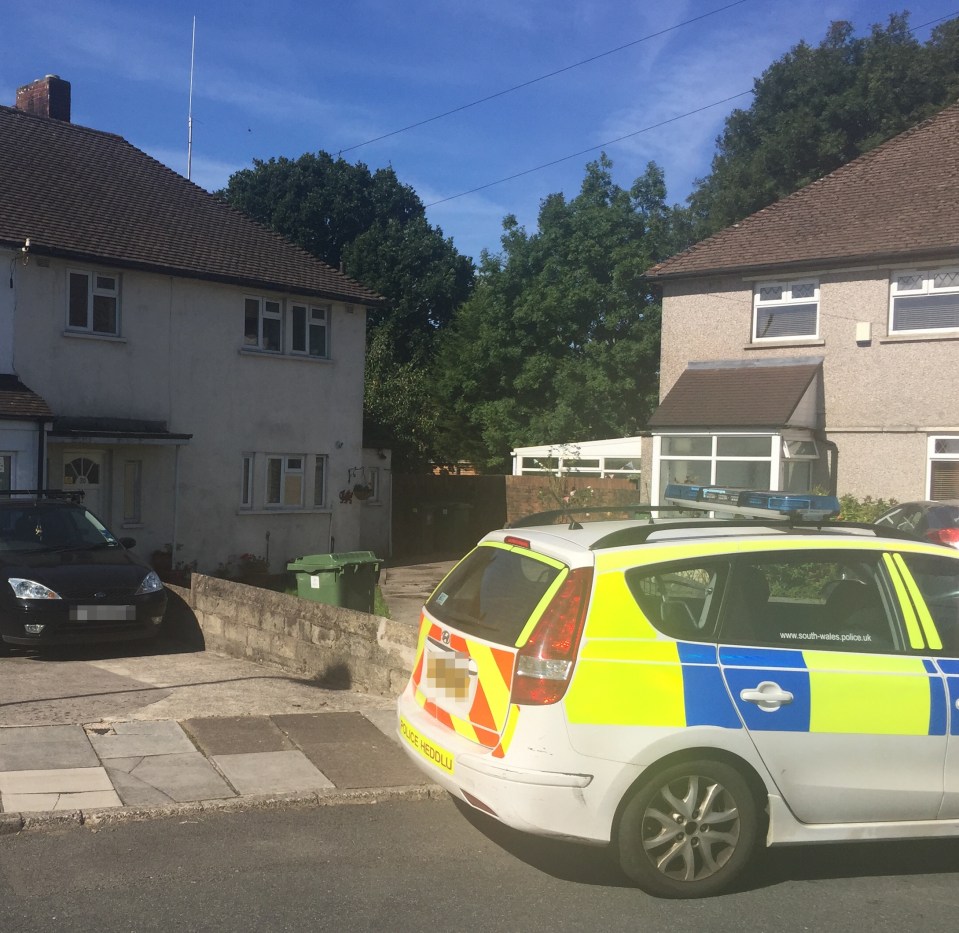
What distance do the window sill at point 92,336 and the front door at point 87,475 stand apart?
5.80 ft

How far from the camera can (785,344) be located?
18.1 meters

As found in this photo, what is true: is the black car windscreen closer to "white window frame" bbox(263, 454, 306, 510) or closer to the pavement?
the pavement

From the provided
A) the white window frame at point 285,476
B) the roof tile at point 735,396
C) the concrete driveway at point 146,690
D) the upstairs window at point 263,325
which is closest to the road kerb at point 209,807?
the concrete driveway at point 146,690

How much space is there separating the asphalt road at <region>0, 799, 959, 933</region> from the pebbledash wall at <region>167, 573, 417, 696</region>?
2805mm

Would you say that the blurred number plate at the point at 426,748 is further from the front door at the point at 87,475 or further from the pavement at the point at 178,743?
the front door at the point at 87,475

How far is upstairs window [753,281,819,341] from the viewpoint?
17969 millimetres

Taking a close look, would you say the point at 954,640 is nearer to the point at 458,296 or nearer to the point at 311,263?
the point at 311,263

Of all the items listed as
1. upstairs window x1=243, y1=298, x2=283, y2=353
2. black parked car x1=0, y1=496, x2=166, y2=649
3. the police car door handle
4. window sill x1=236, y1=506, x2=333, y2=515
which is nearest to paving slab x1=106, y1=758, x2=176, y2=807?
the police car door handle

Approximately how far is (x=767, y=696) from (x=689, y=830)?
674 mm

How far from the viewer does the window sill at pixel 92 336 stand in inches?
672

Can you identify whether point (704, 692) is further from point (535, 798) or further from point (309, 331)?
point (309, 331)

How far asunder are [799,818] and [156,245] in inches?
639

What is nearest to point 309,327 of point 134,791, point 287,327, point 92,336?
point 287,327

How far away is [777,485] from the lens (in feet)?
55.2
